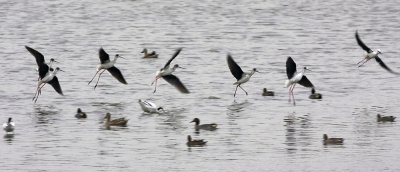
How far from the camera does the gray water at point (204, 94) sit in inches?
910

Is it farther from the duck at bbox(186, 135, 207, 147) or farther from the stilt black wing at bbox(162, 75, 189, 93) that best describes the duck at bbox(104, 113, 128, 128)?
the stilt black wing at bbox(162, 75, 189, 93)

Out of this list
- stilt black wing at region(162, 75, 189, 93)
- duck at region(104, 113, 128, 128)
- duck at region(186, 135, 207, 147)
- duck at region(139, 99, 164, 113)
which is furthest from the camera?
stilt black wing at region(162, 75, 189, 93)

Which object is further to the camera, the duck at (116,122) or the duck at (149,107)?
the duck at (149,107)

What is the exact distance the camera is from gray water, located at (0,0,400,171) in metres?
23.1

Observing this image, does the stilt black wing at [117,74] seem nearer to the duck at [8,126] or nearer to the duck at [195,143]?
the duck at [8,126]

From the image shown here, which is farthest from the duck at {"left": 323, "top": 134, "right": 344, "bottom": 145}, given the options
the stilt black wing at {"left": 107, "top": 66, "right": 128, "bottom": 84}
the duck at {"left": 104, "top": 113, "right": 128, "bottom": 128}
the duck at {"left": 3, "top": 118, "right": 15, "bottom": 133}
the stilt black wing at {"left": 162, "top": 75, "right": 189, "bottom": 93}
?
the stilt black wing at {"left": 107, "top": 66, "right": 128, "bottom": 84}

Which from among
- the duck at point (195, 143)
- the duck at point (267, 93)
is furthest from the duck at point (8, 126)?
the duck at point (267, 93)

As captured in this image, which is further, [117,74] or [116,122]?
[117,74]

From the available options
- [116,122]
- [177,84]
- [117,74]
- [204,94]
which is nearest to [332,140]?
[116,122]

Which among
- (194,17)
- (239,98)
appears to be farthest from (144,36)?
(239,98)

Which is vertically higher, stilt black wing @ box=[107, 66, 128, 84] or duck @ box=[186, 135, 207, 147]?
stilt black wing @ box=[107, 66, 128, 84]

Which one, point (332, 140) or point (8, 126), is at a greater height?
point (8, 126)

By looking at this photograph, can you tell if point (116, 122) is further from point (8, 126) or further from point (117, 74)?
point (117, 74)

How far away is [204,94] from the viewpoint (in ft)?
108
